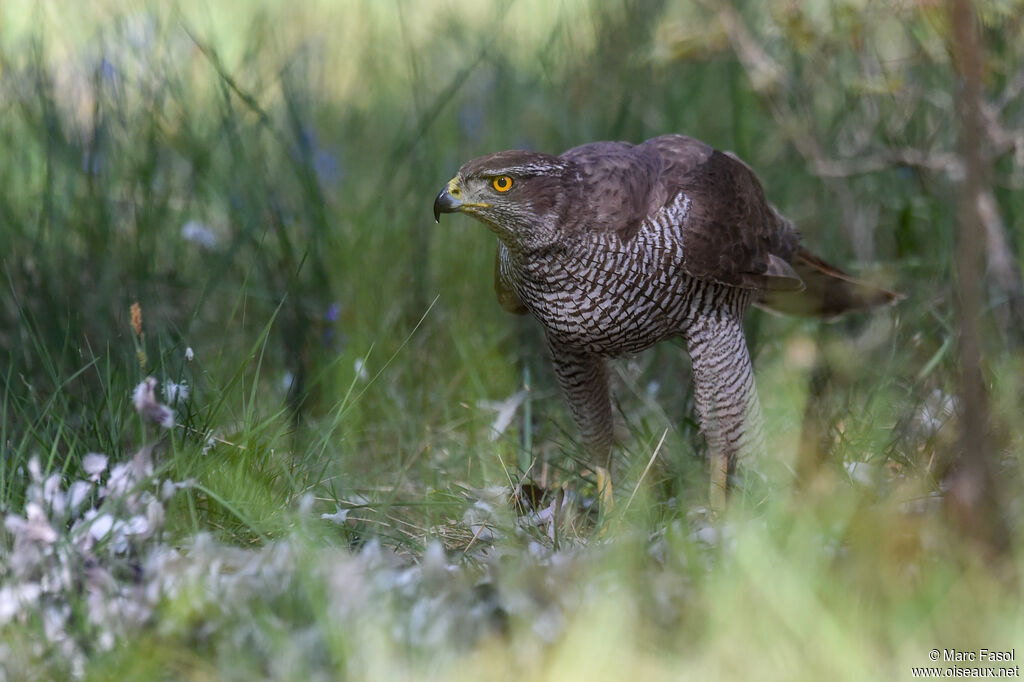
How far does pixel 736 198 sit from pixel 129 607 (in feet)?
7.36

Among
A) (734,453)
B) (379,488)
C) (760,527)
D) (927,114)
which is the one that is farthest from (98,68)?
(927,114)

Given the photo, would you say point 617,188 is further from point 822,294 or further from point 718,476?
point 822,294

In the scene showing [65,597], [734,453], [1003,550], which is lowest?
[734,453]

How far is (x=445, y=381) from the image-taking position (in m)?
4.40

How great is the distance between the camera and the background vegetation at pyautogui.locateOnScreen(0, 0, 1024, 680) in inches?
91.7

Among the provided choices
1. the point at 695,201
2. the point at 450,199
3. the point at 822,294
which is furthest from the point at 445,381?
the point at 822,294

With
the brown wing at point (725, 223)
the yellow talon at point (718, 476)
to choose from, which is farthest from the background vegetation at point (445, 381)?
the brown wing at point (725, 223)

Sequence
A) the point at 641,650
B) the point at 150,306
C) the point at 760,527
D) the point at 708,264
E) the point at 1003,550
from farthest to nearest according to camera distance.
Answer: the point at 150,306, the point at 708,264, the point at 760,527, the point at 1003,550, the point at 641,650

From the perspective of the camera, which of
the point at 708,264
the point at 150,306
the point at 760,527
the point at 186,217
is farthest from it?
the point at 186,217

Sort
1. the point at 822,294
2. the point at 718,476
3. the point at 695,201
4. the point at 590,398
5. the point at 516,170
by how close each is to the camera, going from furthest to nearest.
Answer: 1. the point at 822,294
2. the point at 590,398
3. the point at 718,476
4. the point at 695,201
5. the point at 516,170

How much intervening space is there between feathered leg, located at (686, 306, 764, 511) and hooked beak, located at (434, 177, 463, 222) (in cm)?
85

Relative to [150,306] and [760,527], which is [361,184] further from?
[760,527]

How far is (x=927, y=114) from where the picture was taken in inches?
194

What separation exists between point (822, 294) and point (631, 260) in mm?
1272
